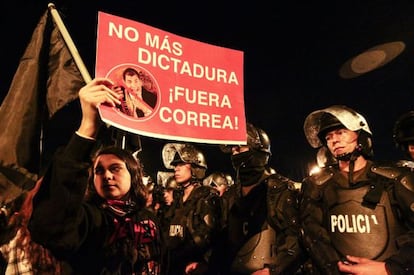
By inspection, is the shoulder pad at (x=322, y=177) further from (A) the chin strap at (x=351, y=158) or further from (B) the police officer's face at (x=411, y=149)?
(B) the police officer's face at (x=411, y=149)

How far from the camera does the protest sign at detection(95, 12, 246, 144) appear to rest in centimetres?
353

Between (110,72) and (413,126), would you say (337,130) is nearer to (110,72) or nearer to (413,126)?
(413,126)

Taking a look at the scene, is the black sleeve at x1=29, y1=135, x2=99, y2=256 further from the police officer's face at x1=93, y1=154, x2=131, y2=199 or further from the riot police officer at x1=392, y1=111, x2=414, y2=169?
the riot police officer at x1=392, y1=111, x2=414, y2=169

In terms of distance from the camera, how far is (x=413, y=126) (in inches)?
197

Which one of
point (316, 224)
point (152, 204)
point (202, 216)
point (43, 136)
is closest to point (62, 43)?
point (43, 136)

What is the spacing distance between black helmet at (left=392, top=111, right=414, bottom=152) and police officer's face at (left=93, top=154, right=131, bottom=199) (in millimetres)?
3455

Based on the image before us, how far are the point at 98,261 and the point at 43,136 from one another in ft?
3.16

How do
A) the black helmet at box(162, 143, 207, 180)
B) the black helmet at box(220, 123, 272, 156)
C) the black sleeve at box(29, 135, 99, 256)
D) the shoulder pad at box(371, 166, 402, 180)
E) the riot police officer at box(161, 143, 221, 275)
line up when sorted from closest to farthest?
1. the black sleeve at box(29, 135, 99, 256)
2. the shoulder pad at box(371, 166, 402, 180)
3. the black helmet at box(220, 123, 272, 156)
4. the riot police officer at box(161, 143, 221, 275)
5. the black helmet at box(162, 143, 207, 180)

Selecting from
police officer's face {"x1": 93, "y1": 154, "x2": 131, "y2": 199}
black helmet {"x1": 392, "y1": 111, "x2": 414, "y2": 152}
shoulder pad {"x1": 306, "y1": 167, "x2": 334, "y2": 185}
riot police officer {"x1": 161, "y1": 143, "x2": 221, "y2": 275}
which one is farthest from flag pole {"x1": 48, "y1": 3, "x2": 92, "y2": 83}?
black helmet {"x1": 392, "y1": 111, "x2": 414, "y2": 152}

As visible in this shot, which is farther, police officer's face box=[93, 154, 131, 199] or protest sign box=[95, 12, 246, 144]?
protest sign box=[95, 12, 246, 144]

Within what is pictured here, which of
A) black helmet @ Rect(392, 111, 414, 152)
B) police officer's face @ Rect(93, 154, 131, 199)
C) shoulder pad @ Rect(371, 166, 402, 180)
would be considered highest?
black helmet @ Rect(392, 111, 414, 152)

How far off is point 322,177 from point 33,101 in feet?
10.6

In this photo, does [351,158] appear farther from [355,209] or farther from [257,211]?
[257,211]

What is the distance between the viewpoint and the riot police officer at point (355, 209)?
4.14 metres
